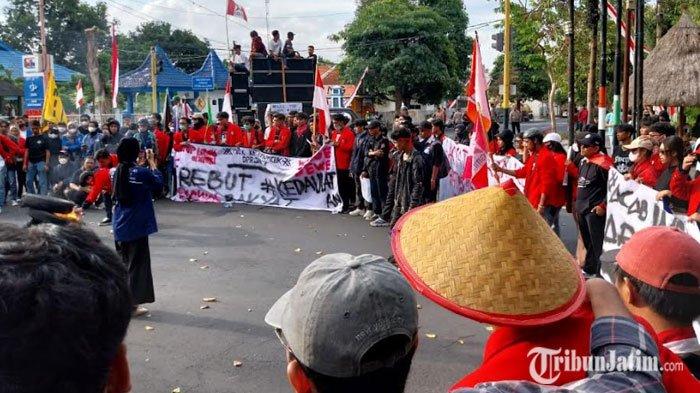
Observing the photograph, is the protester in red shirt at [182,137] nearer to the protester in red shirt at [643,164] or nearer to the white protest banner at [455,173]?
the white protest banner at [455,173]

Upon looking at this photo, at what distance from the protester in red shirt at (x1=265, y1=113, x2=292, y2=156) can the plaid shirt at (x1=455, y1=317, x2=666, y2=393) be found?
1250 cm

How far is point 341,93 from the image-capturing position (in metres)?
45.8

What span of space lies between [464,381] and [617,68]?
13.9 m

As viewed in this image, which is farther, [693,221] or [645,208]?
[645,208]

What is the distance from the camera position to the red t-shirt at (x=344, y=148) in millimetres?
12539

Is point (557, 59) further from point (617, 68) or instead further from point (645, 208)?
point (645, 208)

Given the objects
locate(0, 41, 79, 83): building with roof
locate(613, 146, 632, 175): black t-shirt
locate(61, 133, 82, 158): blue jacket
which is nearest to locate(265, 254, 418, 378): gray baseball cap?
locate(613, 146, 632, 175): black t-shirt

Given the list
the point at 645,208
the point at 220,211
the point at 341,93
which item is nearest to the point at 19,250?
the point at 645,208

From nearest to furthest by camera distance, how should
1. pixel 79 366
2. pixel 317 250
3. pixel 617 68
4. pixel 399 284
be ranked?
1. pixel 79 366
2. pixel 399 284
3. pixel 317 250
4. pixel 617 68

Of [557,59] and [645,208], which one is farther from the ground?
[557,59]

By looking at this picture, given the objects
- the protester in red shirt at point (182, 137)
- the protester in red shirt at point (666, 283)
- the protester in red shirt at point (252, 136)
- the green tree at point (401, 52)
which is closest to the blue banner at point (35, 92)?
the protester in red shirt at point (182, 137)

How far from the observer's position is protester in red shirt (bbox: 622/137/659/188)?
22.4ft

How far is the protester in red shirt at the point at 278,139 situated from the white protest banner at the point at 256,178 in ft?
1.59

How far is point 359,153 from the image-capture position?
11.8 m
